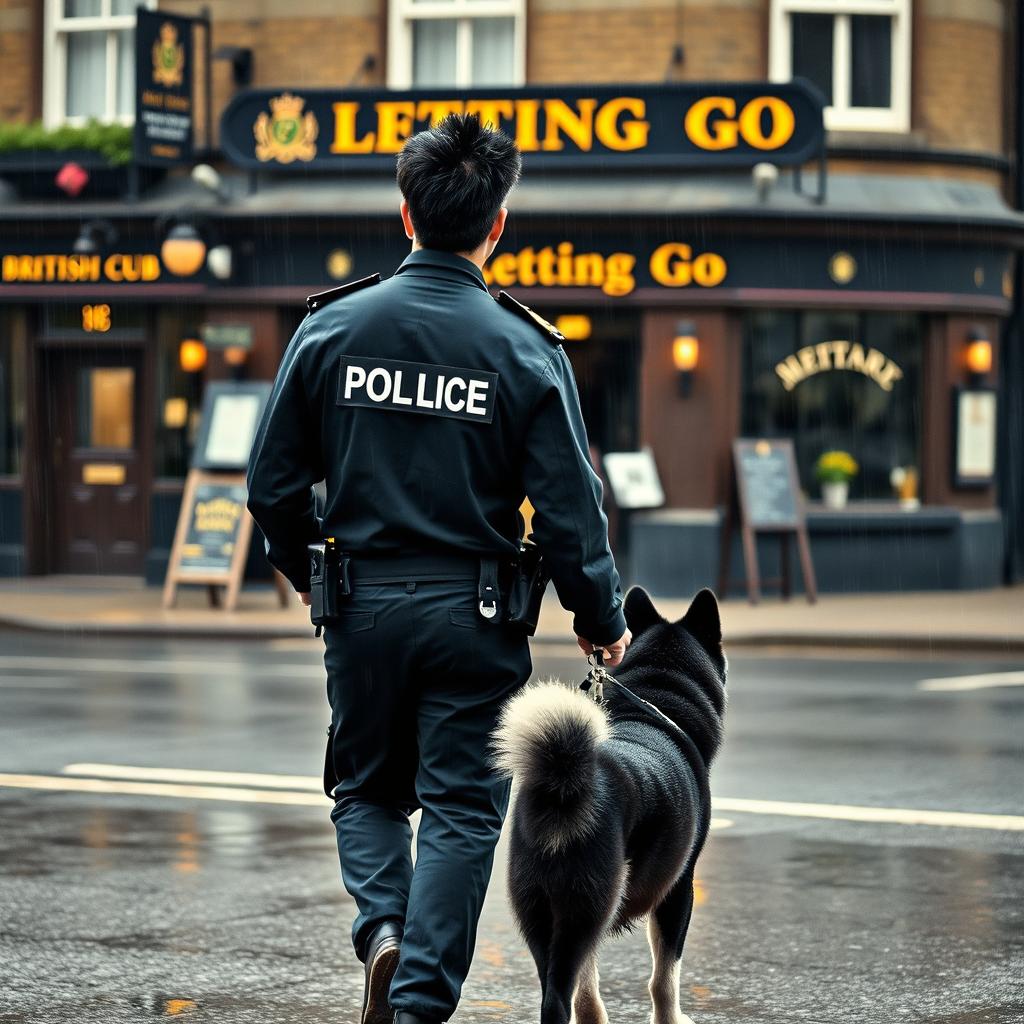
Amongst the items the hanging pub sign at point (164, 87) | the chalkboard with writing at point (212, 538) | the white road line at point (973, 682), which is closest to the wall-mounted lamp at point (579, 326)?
the chalkboard with writing at point (212, 538)

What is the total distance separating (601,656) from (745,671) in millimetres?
9837

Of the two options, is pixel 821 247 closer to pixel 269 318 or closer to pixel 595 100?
pixel 595 100

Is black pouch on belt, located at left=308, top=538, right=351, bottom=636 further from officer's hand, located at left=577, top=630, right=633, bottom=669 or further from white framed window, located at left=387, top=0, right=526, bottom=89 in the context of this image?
white framed window, located at left=387, top=0, right=526, bottom=89

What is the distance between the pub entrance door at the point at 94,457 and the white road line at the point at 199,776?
11.8 meters

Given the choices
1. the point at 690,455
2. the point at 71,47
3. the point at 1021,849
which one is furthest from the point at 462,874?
the point at 71,47

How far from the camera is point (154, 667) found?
14453mm

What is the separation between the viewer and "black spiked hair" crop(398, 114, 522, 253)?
4.52m

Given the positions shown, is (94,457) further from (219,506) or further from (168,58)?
(168,58)

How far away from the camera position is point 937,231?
64.6 feet

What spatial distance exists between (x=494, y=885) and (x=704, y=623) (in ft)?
7.19

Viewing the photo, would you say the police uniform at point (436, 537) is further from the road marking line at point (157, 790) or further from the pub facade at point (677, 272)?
the pub facade at point (677, 272)

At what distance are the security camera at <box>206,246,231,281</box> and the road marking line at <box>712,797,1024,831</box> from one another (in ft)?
41.2

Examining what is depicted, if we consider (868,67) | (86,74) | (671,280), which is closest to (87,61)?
(86,74)

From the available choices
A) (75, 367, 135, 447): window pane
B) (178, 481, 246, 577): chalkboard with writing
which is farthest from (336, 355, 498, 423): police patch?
(75, 367, 135, 447): window pane
